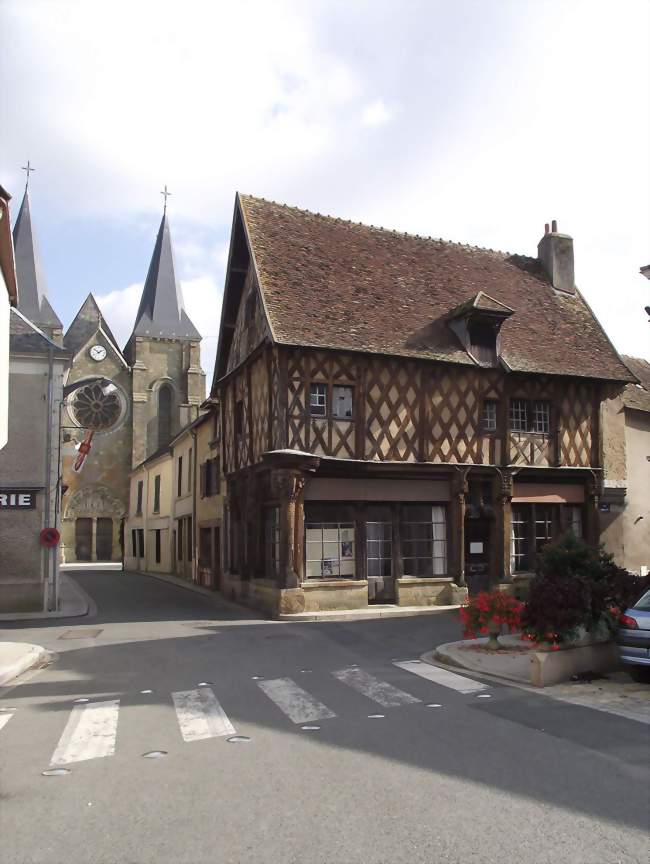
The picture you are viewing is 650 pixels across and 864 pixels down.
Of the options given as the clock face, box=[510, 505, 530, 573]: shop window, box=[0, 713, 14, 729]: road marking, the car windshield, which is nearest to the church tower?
the clock face

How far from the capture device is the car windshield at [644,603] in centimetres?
919

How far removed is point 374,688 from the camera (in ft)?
29.1

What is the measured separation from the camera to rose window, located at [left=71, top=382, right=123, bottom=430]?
173 feet

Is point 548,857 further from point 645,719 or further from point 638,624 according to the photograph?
point 638,624

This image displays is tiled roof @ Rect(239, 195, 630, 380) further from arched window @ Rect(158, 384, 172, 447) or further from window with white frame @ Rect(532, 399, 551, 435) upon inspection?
arched window @ Rect(158, 384, 172, 447)

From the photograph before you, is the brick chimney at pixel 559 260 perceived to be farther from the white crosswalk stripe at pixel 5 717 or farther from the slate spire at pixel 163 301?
the slate spire at pixel 163 301

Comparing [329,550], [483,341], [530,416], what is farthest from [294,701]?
[530,416]

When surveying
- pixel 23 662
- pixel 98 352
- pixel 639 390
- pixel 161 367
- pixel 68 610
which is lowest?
pixel 68 610

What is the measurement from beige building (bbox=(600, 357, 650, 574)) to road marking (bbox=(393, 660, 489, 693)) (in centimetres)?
1145

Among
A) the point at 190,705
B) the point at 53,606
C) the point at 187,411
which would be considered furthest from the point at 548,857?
the point at 187,411

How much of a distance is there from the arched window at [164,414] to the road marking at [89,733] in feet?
153

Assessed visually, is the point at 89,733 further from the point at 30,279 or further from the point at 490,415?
the point at 30,279

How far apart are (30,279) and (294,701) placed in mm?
52471

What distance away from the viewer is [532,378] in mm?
19672
